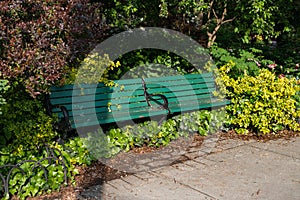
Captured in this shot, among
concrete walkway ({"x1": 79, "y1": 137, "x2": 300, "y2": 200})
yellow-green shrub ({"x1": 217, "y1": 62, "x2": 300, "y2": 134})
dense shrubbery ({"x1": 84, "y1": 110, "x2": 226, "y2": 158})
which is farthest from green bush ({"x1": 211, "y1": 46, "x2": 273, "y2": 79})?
concrete walkway ({"x1": 79, "y1": 137, "x2": 300, "y2": 200})

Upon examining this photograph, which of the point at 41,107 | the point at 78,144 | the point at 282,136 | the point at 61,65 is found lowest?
the point at 282,136

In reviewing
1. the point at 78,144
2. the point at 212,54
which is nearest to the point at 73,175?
the point at 78,144

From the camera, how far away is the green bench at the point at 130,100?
5020mm

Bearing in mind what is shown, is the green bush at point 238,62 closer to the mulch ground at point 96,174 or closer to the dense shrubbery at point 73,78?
the dense shrubbery at point 73,78

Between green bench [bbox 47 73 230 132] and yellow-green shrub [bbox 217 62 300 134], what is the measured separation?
0.22 m

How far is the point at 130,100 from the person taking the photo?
18.6ft

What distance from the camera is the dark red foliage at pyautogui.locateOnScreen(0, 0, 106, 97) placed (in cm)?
383

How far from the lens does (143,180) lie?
14.7 feet

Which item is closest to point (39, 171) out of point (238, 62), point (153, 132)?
point (153, 132)

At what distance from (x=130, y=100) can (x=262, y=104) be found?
6.42 ft

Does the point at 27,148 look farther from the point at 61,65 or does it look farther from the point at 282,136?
the point at 282,136

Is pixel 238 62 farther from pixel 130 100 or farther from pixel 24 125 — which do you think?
pixel 24 125

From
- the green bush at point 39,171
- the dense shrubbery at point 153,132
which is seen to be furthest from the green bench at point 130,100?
the green bush at point 39,171

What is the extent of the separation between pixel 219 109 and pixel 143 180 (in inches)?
87.1
